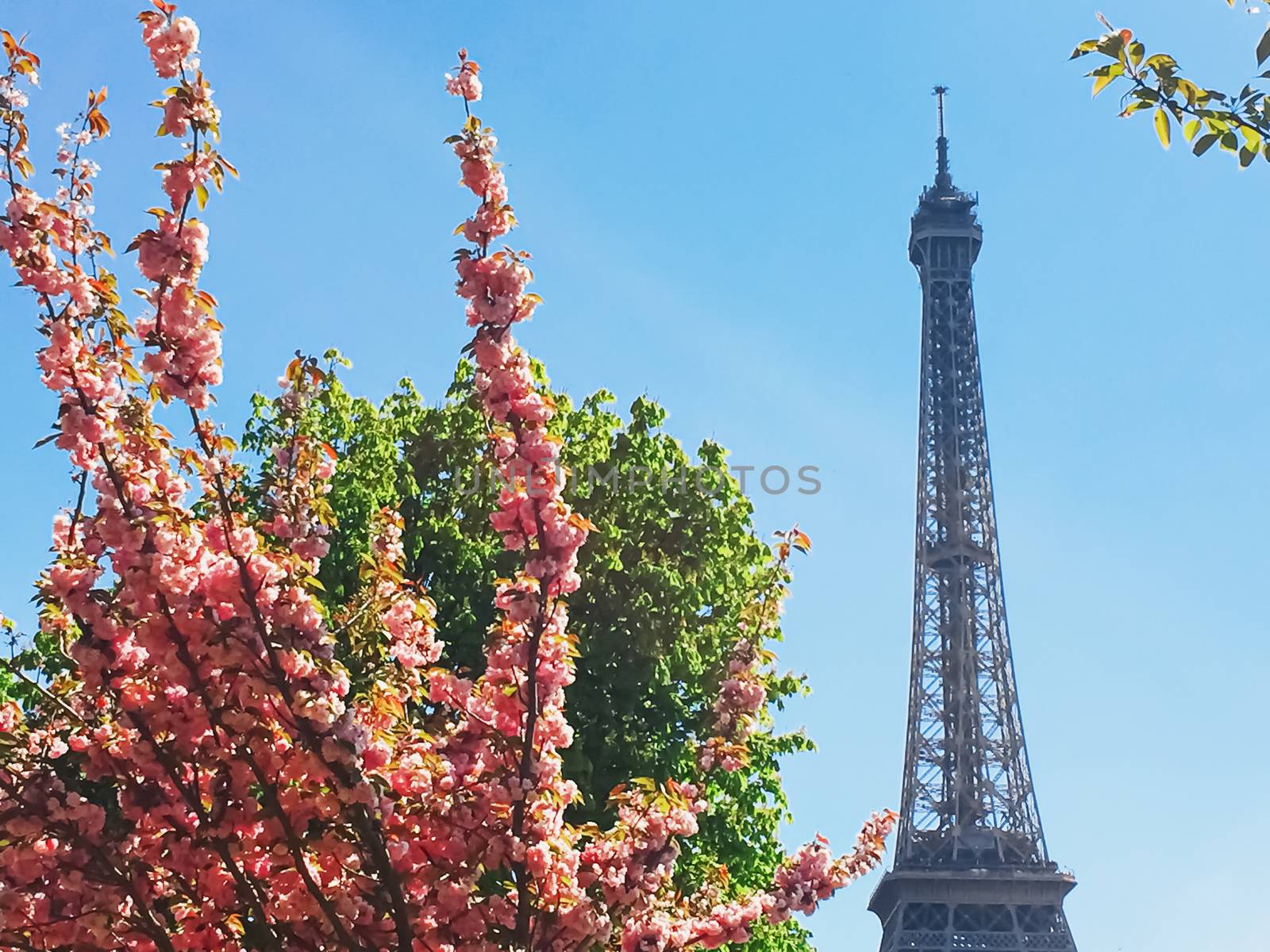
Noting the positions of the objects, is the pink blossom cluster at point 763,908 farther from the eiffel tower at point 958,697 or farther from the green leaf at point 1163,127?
the eiffel tower at point 958,697

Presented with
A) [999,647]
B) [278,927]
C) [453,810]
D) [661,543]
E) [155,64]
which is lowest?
[278,927]

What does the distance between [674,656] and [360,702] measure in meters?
11.3

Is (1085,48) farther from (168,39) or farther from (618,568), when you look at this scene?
(618,568)

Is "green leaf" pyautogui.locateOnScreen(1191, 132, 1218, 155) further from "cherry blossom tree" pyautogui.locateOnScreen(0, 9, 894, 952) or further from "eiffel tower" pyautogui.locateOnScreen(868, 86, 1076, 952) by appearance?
"eiffel tower" pyautogui.locateOnScreen(868, 86, 1076, 952)

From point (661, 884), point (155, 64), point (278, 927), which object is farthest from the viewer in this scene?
point (661, 884)

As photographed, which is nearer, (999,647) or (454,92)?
(454,92)

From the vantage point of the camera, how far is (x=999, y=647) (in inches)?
3231

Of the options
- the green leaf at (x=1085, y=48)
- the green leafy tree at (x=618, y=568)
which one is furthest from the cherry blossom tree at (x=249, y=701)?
A: the green leafy tree at (x=618, y=568)

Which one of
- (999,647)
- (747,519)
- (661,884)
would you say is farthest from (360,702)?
(999,647)

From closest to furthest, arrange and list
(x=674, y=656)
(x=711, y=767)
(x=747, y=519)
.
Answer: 1. (x=711, y=767)
2. (x=674, y=656)
3. (x=747, y=519)

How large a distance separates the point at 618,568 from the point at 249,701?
11.9 m

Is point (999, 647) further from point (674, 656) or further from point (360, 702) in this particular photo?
point (360, 702)

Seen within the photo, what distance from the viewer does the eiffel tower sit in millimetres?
73312

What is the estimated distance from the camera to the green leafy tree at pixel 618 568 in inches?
814
